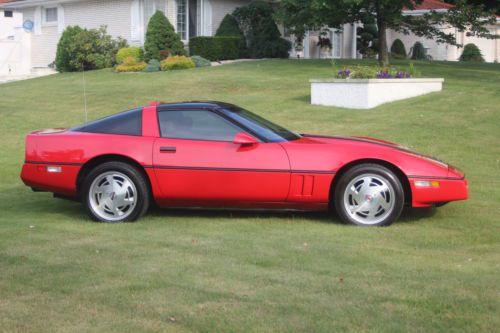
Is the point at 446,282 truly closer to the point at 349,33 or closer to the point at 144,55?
the point at 144,55

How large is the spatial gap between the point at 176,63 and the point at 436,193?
2008cm

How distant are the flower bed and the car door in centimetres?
894

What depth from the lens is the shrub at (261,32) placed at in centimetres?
3088

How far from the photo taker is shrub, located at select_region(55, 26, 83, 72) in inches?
1206

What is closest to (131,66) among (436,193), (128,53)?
(128,53)

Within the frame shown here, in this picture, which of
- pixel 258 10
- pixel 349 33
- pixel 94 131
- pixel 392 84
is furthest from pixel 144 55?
pixel 94 131

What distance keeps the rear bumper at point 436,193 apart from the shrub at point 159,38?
2234cm

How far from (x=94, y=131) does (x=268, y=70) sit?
1697 centimetres

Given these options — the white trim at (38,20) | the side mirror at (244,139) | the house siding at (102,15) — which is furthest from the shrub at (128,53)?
the side mirror at (244,139)

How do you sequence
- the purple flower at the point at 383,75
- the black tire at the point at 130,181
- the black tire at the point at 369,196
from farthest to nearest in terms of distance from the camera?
the purple flower at the point at 383,75
the black tire at the point at 130,181
the black tire at the point at 369,196

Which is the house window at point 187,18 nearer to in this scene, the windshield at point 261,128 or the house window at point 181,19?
the house window at point 181,19

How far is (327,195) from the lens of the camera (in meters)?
7.47

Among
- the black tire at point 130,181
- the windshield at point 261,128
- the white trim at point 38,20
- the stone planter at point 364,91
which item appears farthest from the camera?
the white trim at point 38,20

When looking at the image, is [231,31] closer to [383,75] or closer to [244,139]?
[383,75]
